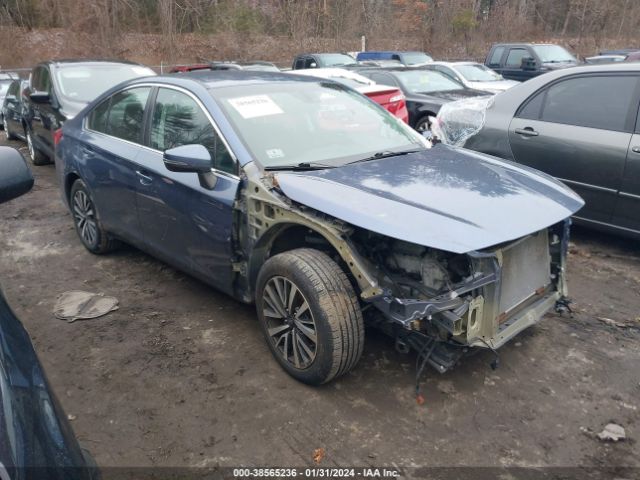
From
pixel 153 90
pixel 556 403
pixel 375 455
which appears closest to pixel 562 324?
pixel 556 403

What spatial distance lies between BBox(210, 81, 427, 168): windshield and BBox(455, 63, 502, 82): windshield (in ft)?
28.4

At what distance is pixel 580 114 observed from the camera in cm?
484

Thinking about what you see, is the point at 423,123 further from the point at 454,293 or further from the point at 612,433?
the point at 612,433

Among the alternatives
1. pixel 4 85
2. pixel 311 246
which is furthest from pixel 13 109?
pixel 311 246

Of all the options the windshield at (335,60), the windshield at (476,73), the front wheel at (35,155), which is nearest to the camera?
the front wheel at (35,155)

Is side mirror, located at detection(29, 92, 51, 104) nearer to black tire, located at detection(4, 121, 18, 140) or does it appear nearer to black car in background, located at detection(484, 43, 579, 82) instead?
black tire, located at detection(4, 121, 18, 140)

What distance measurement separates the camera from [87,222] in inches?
202

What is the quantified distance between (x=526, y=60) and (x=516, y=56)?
764 millimetres

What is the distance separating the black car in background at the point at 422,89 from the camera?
916cm

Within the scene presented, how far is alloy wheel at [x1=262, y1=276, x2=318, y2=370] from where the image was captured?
2998mm

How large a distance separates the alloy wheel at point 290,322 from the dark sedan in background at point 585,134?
3.03 metres

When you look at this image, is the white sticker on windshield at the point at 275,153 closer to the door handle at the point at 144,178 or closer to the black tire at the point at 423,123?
the door handle at the point at 144,178

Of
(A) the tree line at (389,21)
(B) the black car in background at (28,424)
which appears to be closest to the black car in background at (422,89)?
(B) the black car in background at (28,424)

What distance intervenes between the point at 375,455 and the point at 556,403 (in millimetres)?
1080
